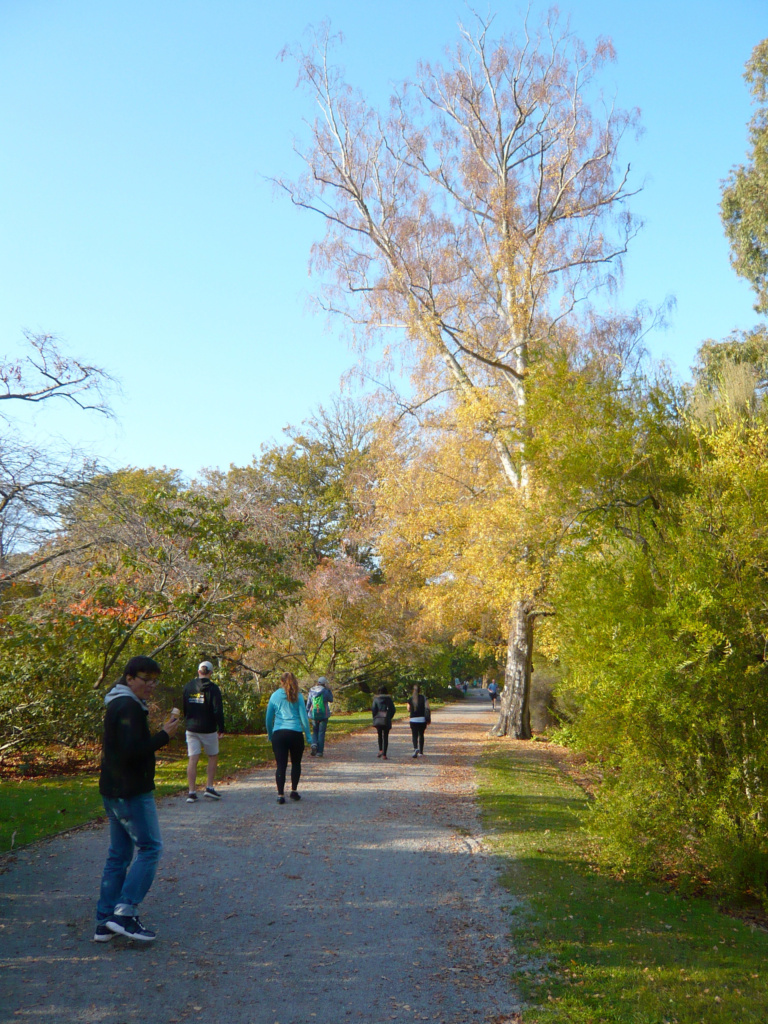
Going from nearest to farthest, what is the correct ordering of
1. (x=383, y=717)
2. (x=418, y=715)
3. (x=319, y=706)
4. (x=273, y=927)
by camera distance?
(x=273, y=927), (x=319, y=706), (x=383, y=717), (x=418, y=715)

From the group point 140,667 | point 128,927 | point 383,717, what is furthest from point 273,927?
point 383,717

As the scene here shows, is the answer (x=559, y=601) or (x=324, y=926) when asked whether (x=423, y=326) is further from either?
(x=324, y=926)

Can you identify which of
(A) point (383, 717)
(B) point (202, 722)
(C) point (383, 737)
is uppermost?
(B) point (202, 722)

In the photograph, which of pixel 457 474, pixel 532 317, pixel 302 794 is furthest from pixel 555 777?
pixel 532 317

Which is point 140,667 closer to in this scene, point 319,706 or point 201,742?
point 201,742

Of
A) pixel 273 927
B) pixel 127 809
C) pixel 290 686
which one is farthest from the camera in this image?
pixel 290 686

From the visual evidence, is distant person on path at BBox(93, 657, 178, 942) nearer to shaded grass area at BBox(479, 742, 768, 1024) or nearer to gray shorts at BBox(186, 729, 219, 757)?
shaded grass area at BBox(479, 742, 768, 1024)

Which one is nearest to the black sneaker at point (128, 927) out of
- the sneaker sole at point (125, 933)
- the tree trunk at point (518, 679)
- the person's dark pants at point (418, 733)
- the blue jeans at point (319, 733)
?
the sneaker sole at point (125, 933)

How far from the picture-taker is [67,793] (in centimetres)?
1084

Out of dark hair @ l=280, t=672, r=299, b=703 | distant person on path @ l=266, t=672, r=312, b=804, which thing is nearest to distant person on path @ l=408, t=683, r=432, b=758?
distant person on path @ l=266, t=672, r=312, b=804

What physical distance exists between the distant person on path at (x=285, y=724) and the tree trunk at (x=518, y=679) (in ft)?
38.0

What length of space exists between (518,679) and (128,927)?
1730cm

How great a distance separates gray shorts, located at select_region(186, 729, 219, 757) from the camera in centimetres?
1039

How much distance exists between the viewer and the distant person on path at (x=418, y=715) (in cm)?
1639
